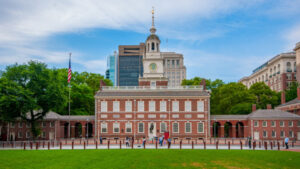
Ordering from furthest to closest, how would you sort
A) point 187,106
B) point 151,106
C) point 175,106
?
point 151,106 → point 175,106 → point 187,106

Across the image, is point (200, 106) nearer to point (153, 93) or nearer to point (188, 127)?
point (188, 127)

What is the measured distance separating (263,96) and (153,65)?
1031 inches

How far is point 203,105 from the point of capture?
51750 millimetres

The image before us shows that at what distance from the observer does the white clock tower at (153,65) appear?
192 feet

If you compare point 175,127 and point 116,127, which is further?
point 116,127

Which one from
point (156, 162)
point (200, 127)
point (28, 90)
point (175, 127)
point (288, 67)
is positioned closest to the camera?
point (156, 162)

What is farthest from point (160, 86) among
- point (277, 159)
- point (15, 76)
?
point (277, 159)

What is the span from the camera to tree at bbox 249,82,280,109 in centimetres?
6838

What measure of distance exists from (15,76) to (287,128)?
4113cm

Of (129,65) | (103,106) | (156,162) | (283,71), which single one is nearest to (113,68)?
(129,65)

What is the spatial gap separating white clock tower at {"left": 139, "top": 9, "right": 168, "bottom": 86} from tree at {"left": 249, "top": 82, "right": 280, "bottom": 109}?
23308 mm

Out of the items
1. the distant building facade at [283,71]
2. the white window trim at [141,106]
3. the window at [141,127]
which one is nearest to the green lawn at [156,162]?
the window at [141,127]

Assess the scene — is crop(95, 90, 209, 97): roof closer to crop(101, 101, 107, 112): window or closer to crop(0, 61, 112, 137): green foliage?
crop(101, 101, 107, 112): window

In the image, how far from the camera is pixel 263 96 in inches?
2694
